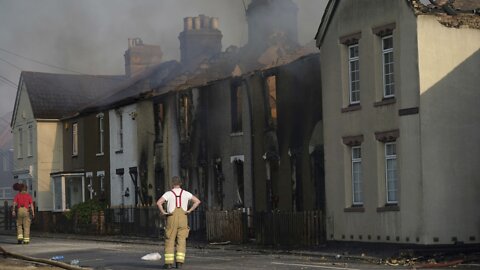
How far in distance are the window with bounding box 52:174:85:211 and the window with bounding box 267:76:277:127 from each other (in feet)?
63.1

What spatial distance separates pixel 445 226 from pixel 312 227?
4.38 metres

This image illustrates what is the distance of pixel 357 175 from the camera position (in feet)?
79.3

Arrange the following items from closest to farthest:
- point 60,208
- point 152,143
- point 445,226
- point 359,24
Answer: point 445,226 < point 359,24 < point 152,143 < point 60,208

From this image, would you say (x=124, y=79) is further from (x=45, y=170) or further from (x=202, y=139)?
(x=202, y=139)

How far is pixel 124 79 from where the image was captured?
52.1 metres

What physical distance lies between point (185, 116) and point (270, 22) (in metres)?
4.76

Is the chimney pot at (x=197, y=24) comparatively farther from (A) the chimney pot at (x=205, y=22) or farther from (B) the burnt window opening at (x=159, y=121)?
(B) the burnt window opening at (x=159, y=121)

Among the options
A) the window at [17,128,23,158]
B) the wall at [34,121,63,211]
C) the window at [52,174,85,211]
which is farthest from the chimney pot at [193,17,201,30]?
the window at [17,128,23,158]

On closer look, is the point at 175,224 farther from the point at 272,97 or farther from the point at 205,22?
the point at 205,22

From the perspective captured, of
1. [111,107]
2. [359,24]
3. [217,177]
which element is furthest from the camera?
[111,107]

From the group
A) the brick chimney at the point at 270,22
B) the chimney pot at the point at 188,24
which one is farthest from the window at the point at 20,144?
the brick chimney at the point at 270,22

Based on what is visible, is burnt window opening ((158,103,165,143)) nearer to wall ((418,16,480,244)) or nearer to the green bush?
the green bush

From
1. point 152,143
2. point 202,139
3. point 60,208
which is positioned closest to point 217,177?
point 202,139

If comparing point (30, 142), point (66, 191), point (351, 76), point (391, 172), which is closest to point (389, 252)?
point (391, 172)
